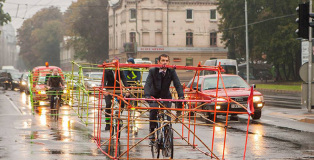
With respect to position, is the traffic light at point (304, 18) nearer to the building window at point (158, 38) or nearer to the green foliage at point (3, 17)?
the green foliage at point (3, 17)

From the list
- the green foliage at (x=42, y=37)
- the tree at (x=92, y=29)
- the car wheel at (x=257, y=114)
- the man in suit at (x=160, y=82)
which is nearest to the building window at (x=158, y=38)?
the tree at (x=92, y=29)

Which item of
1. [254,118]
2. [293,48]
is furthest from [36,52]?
[254,118]

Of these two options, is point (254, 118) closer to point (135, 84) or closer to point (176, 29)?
point (135, 84)

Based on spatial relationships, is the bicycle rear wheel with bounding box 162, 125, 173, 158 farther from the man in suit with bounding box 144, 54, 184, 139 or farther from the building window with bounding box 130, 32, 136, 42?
the building window with bounding box 130, 32, 136, 42

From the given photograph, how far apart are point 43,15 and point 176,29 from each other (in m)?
59.6

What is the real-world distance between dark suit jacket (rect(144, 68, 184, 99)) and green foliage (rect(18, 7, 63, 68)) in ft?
376

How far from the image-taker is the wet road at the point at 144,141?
10.8 m

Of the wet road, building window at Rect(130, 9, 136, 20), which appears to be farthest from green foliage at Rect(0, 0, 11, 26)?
the wet road

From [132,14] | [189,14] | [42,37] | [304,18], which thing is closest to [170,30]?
[189,14]

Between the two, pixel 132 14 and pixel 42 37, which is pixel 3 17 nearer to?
pixel 132 14

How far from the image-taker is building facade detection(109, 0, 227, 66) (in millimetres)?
84062

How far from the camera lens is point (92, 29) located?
301ft

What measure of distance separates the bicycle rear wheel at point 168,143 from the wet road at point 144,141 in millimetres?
772

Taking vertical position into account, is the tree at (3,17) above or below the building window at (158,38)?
above
